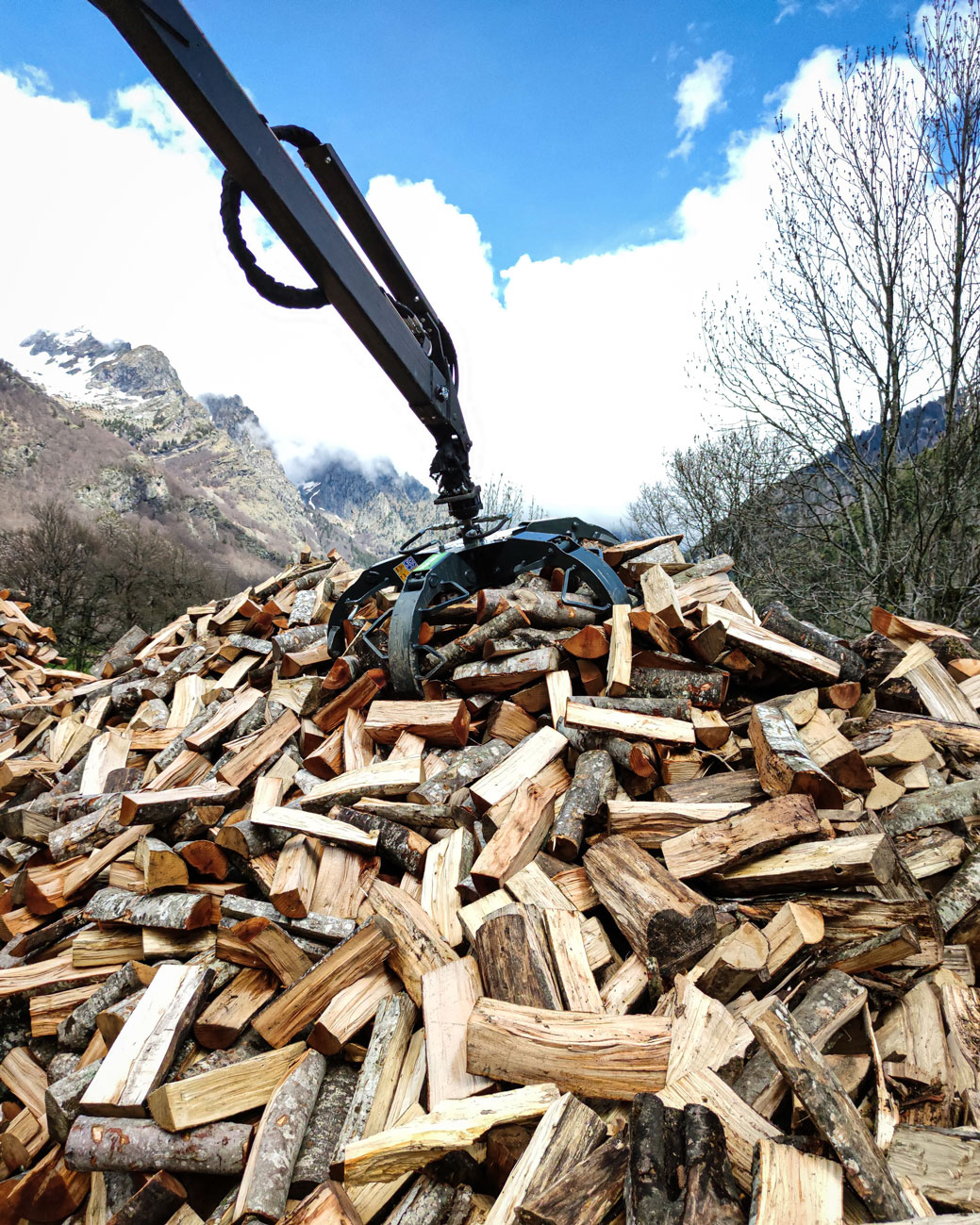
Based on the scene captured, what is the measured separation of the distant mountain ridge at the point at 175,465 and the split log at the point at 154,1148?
22.6 meters

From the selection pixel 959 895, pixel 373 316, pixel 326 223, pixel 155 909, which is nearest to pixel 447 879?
pixel 155 909

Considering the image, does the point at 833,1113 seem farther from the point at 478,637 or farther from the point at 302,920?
the point at 478,637

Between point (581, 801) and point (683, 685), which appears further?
point (683, 685)

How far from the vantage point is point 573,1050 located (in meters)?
1.52

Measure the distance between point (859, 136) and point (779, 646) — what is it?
859 centimetres

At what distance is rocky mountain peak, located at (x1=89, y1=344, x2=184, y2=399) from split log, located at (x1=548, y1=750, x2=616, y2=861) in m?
142

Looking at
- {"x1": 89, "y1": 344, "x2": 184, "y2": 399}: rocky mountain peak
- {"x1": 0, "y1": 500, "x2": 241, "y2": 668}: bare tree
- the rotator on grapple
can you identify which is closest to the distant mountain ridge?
{"x1": 89, "y1": 344, "x2": 184, "y2": 399}: rocky mountain peak

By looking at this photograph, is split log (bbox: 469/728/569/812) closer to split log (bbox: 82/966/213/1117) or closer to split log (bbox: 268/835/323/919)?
split log (bbox: 268/835/323/919)

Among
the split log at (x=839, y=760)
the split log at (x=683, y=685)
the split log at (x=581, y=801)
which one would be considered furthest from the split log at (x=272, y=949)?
the split log at (x=839, y=760)

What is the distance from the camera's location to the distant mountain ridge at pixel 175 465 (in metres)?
56.7

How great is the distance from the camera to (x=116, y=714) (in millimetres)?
4984

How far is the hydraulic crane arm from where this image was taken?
7.73ft

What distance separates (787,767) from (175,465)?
114 metres

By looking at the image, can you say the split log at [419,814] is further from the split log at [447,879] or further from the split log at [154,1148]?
the split log at [154,1148]
